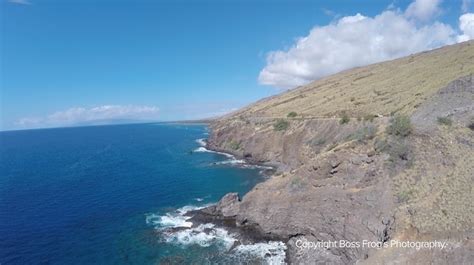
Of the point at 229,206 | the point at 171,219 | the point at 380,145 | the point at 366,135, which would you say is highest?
the point at 366,135

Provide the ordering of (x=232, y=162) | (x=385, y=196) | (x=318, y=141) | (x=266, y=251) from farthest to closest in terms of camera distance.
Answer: (x=232, y=162) < (x=318, y=141) < (x=266, y=251) < (x=385, y=196)

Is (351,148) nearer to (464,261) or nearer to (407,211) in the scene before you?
(407,211)

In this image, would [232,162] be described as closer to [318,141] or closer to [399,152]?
[318,141]

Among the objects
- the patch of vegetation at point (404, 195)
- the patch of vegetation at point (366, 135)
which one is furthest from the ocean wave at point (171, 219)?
the patch of vegetation at point (404, 195)

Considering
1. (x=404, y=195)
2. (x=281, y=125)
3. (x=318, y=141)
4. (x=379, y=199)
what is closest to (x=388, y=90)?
(x=281, y=125)

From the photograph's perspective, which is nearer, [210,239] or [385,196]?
[385,196]

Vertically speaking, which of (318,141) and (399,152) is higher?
(399,152)

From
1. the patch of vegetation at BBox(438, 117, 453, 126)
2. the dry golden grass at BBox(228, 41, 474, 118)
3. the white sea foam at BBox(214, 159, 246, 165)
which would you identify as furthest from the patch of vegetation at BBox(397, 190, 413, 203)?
the white sea foam at BBox(214, 159, 246, 165)

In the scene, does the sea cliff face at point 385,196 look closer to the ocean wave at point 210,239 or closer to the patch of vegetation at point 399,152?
the patch of vegetation at point 399,152

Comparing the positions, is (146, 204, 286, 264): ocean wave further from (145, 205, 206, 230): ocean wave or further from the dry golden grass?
the dry golden grass
